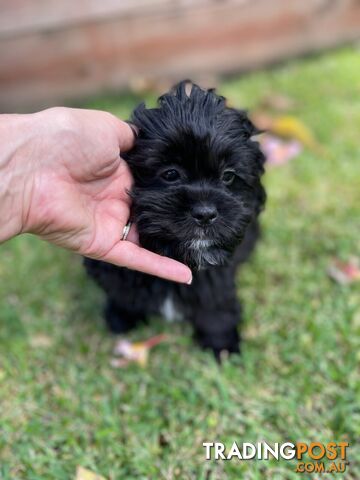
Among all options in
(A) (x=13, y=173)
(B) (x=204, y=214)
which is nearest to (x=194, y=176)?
(B) (x=204, y=214)

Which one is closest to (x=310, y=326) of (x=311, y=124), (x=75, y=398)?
(x=75, y=398)

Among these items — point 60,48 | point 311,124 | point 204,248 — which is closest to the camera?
point 204,248

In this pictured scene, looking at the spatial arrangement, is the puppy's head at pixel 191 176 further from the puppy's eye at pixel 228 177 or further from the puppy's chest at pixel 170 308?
the puppy's chest at pixel 170 308

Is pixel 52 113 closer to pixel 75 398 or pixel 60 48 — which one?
pixel 75 398

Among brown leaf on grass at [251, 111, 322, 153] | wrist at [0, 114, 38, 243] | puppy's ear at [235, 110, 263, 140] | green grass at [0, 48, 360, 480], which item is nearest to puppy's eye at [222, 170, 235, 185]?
puppy's ear at [235, 110, 263, 140]

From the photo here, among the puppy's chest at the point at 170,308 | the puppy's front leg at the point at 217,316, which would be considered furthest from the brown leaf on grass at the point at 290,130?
the puppy's chest at the point at 170,308
